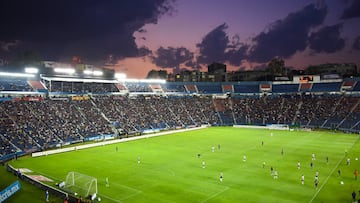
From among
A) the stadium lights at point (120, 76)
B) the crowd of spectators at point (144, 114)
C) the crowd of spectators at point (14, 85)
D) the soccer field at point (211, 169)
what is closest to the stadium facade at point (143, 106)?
the crowd of spectators at point (144, 114)

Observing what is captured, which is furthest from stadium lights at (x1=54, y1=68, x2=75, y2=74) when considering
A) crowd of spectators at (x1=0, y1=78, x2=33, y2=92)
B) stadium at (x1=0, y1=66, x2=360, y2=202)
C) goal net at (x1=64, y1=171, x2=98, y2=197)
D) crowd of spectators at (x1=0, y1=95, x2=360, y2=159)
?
goal net at (x1=64, y1=171, x2=98, y2=197)

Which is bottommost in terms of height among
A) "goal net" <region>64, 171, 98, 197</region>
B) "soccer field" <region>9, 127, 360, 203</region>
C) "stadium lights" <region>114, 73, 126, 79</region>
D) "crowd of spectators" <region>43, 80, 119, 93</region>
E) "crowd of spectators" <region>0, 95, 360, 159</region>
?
"soccer field" <region>9, 127, 360, 203</region>

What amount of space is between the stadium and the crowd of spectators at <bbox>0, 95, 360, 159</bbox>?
1.03 ft

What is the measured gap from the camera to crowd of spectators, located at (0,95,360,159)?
54744 millimetres

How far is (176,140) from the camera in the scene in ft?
206

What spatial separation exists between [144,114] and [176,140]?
22656 mm

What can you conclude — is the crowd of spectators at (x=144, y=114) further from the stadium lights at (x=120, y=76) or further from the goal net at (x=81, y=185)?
the goal net at (x=81, y=185)

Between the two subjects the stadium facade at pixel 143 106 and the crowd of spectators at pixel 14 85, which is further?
the crowd of spectators at pixel 14 85

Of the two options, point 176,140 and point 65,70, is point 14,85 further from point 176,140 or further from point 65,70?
point 176,140

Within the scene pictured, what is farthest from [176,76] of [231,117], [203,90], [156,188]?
[156,188]

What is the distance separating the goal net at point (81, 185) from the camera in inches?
1155

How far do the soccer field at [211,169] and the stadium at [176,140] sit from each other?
0.46ft

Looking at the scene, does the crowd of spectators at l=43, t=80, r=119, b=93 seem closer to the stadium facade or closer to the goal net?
the stadium facade

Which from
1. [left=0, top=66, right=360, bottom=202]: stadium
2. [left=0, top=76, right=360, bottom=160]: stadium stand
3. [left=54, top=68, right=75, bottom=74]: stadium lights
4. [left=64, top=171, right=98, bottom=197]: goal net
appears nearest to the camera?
[left=64, top=171, right=98, bottom=197]: goal net
